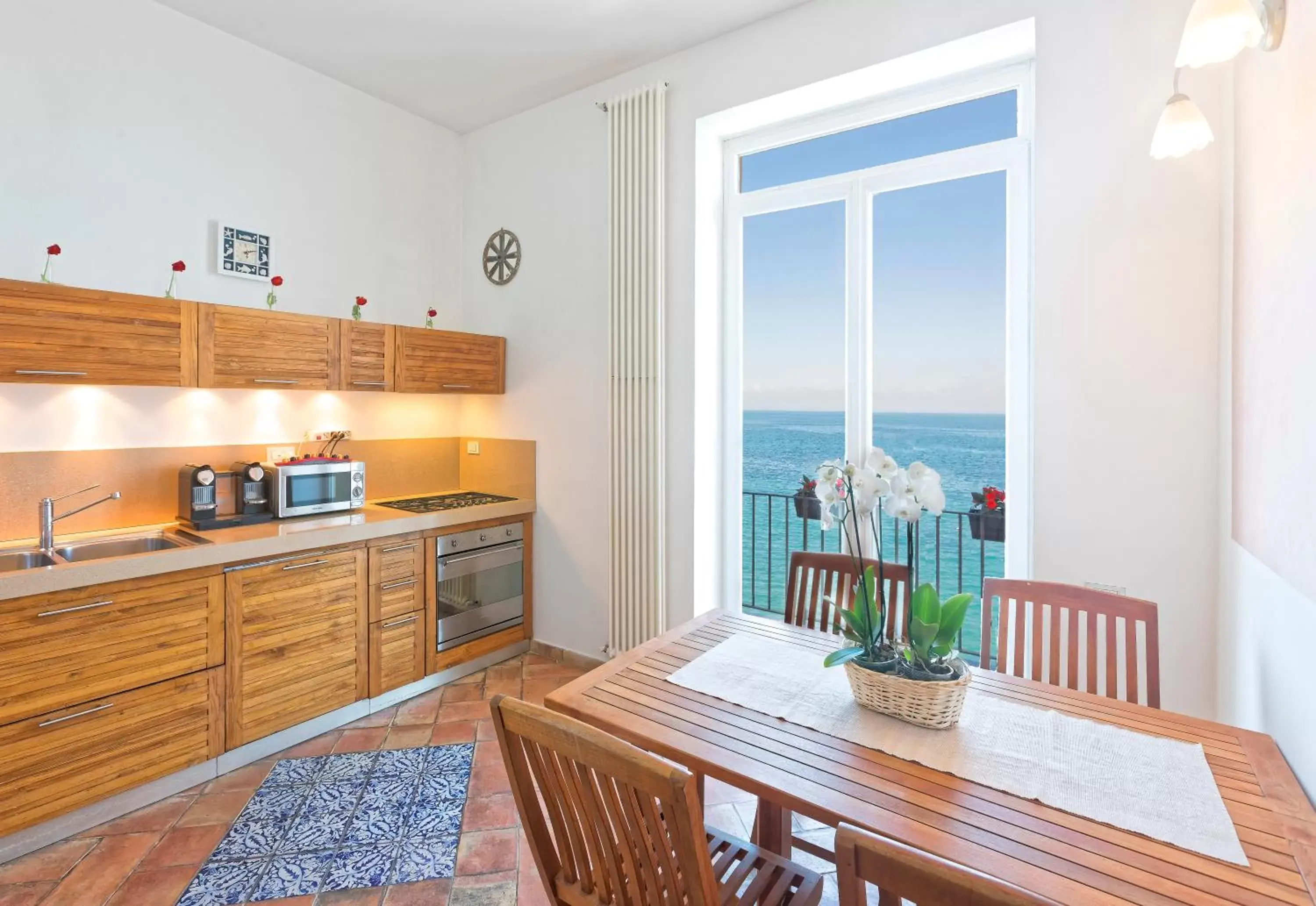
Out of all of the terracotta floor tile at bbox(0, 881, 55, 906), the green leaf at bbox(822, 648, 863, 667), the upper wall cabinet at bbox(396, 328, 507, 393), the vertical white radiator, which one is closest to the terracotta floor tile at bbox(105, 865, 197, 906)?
the terracotta floor tile at bbox(0, 881, 55, 906)

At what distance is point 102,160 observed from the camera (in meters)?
2.75

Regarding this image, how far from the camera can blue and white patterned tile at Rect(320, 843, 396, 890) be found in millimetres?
2016

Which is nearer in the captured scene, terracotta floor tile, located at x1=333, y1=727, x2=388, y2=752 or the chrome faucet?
the chrome faucet

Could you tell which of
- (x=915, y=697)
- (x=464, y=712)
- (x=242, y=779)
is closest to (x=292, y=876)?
(x=242, y=779)

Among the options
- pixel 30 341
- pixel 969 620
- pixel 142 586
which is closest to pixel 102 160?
pixel 30 341

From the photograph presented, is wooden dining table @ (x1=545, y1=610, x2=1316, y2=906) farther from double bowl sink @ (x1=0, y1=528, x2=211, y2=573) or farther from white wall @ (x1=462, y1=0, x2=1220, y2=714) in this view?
double bowl sink @ (x1=0, y1=528, x2=211, y2=573)

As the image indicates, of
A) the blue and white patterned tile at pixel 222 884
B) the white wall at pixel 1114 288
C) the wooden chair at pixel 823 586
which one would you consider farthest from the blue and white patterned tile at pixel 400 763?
the white wall at pixel 1114 288

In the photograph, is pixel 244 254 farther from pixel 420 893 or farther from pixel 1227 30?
pixel 1227 30

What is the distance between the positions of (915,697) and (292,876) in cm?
208

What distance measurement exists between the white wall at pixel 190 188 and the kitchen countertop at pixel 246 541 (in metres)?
0.58

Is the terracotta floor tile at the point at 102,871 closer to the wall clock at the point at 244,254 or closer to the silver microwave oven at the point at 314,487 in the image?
the silver microwave oven at the point at 314,487

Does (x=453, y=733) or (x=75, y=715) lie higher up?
(x=75, y=715)

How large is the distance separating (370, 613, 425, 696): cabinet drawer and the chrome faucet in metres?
1.27

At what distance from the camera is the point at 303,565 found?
2.81 metres
